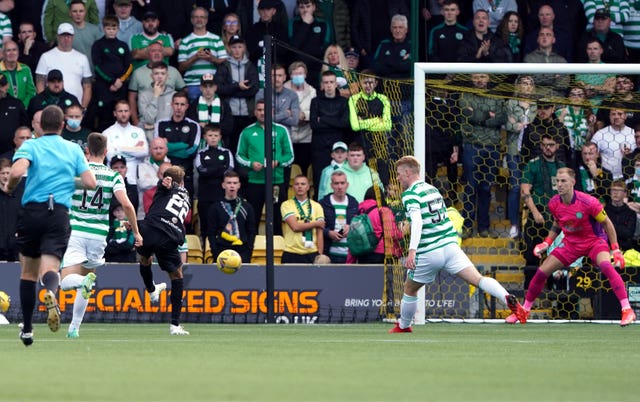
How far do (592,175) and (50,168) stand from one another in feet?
34.5

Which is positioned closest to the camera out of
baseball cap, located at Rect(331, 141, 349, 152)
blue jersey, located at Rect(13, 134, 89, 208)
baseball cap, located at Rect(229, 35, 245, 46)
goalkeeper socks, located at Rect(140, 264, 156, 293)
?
blue jersey, located at Rect(13, 134, 89, 208)

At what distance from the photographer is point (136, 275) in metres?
18.7

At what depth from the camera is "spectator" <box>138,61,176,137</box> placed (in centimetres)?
2081

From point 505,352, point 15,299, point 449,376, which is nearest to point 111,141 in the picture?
point 15,299

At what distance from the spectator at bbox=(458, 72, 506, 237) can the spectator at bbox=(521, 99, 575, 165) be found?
0.41m

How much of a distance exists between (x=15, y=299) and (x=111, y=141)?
2898 mm

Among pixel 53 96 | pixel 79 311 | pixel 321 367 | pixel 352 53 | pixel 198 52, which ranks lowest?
pixel 321 367

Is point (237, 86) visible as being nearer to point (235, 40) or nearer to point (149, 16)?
point (235, 40)

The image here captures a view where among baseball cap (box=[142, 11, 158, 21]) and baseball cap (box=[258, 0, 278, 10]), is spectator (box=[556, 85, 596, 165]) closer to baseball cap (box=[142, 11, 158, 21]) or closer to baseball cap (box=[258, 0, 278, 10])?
baseball cap (box=[258, 0, 278, 10])

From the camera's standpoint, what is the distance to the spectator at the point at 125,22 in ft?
70.8

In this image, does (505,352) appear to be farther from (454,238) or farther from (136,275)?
(136,275)

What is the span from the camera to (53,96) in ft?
→ 66.1

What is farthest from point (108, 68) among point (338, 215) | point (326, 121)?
point (338, 215)

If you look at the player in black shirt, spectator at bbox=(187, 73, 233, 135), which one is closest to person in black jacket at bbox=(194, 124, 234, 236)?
spectator at bbox=(187, 73, 233, 135)
